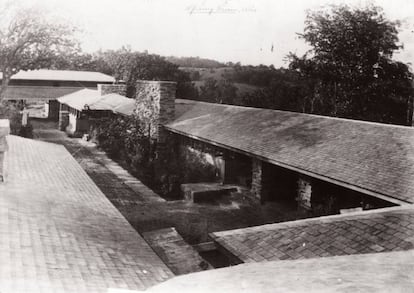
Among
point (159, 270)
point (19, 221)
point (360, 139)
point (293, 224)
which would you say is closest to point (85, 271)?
point (159, 270)

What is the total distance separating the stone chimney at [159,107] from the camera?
21.1 meters

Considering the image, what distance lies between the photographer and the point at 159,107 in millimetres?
21109

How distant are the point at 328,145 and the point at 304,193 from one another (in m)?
1.70

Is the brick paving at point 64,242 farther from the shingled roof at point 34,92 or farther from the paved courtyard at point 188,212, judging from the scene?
the shingled roof at point 34,92

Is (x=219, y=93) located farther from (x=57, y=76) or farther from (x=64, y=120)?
(x=64, y=120)

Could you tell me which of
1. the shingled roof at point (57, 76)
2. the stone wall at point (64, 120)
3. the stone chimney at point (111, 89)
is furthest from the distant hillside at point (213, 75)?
the stone wall at point (64, 120)

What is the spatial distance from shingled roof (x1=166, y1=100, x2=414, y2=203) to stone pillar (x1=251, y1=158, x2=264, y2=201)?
717 millimetres

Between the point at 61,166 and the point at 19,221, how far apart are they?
21.1 ft

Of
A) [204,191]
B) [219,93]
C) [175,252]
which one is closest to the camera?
[175,252]

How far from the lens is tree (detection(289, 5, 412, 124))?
31.3 m

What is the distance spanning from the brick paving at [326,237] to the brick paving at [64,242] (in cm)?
135

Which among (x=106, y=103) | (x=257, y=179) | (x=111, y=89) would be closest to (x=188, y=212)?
(x=257, y=179)

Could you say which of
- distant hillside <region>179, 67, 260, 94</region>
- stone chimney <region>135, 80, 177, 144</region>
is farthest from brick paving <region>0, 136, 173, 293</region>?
distant hillside <region>179, 67, 260, 94</region>

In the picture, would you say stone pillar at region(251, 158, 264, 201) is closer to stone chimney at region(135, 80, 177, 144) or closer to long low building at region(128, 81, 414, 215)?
long low building at region(128, 81, 414, 215)
